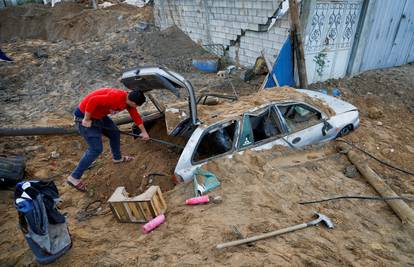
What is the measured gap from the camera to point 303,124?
502 cm

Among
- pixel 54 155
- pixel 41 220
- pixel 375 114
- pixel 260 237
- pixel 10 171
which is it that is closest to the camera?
pixel 41 220

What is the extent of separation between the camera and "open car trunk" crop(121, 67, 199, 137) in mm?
4000

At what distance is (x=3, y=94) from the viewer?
30.1 ft

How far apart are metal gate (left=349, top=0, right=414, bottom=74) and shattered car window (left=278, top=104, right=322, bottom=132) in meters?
5.74

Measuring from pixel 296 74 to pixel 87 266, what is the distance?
7330mm

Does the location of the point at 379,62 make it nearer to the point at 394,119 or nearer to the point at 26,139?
the point at 394,119

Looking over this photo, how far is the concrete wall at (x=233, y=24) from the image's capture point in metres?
8.48

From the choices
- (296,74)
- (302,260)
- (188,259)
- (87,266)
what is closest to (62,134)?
(87,266)

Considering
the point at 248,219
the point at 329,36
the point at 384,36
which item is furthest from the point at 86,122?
the point at 384,36

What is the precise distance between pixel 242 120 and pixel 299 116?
4.51 feet

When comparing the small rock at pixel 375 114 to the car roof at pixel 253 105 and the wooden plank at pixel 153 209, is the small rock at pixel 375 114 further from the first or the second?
the wooden plank at pixel 153 209

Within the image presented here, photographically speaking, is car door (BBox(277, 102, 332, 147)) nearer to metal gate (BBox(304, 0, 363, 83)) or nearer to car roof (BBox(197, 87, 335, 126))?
car roof (BBox(197, 87, 335, 126))

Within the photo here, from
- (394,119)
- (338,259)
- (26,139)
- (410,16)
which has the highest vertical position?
(410,16)

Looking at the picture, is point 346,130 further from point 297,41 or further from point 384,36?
point 384,36
